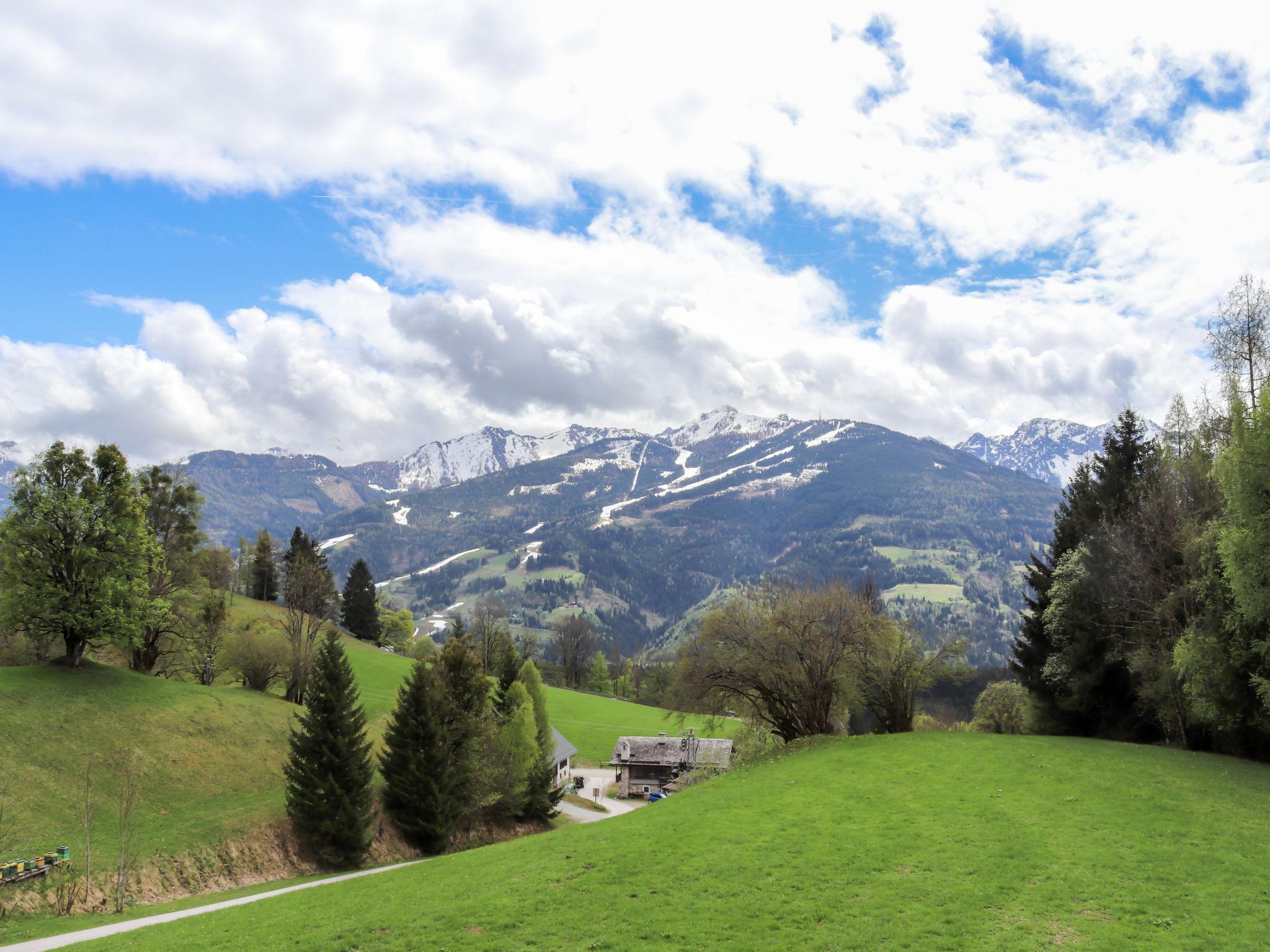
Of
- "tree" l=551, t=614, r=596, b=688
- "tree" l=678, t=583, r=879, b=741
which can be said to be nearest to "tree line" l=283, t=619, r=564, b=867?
"tree" l=678, t=583, r=879, b=741

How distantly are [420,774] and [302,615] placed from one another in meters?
27.2

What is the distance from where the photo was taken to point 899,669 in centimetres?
4284

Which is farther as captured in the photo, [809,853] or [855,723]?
[855,723]

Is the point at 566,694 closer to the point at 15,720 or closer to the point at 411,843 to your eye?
the point at 411,843

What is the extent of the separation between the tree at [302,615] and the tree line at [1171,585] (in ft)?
166

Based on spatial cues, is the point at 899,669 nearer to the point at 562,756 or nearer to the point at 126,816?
the point at 126,816

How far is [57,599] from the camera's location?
128ft

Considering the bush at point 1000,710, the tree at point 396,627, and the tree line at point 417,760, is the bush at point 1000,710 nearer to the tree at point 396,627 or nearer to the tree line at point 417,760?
the tree line at point 417,760

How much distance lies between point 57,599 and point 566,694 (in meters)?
93.1

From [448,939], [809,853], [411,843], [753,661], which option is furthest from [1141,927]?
Result: [411,843]

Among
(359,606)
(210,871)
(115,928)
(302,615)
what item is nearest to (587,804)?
(302,615)

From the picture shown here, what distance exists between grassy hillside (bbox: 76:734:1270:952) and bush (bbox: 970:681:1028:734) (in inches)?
1241

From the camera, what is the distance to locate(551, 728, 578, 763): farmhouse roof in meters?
79.1

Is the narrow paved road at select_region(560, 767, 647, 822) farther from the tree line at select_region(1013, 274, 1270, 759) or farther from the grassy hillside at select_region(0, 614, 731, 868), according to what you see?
the tree line at select_region(1013, 274, 1270, 759)
